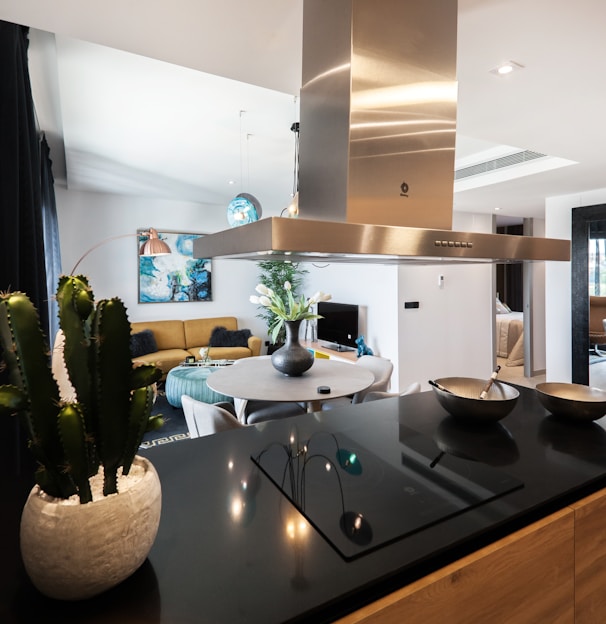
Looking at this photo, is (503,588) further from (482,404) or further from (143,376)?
(143,376)

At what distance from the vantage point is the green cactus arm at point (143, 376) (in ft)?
2.32

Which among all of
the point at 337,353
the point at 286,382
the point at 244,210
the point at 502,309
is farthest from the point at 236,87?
the point at 502,309

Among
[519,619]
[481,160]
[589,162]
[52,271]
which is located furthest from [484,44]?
[52,271]

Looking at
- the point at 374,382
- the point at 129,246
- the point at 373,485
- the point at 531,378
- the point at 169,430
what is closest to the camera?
the point at 373,485

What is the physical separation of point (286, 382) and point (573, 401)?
1.57 meters

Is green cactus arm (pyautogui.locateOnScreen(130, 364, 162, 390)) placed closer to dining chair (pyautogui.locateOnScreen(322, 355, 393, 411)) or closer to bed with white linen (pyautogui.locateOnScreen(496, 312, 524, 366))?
dining chair (pyautogui.locateOnScreen(322, 355, 393, 411))

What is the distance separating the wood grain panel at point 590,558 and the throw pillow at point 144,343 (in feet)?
16.3

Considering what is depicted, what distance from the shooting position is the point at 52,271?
3174 mm

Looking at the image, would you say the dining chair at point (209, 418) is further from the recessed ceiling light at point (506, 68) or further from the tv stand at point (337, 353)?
the tv stand at point (337, 353)

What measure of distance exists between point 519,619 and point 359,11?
1.62 meters

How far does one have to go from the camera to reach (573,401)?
4.80 ft

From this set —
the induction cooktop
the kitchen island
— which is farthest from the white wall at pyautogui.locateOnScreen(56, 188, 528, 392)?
the induction cooktop

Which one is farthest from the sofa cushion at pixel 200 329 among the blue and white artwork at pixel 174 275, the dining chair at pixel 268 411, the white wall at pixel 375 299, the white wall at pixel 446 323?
the dining chair at pixel 268 411

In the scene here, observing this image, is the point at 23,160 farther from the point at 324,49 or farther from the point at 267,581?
the point at 267,581
